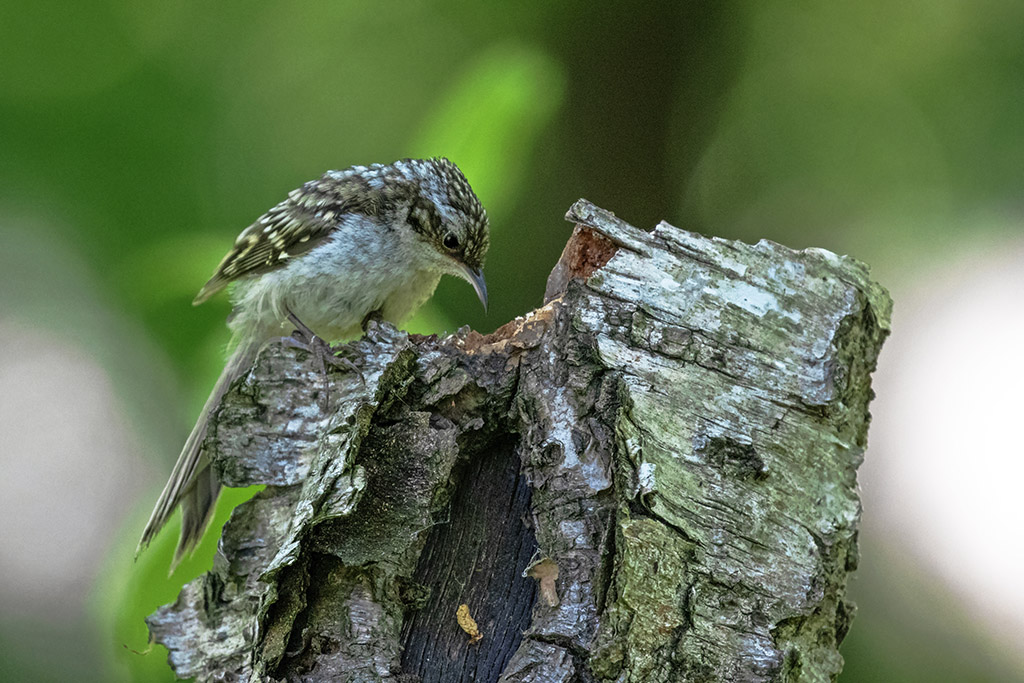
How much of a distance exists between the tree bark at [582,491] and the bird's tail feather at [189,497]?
580mm

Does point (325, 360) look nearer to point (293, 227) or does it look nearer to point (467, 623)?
point (467, 623)

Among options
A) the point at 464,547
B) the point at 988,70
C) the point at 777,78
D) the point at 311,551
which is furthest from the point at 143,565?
the point at 988,70

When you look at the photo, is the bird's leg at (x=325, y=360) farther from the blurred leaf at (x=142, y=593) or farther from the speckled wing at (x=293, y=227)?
the speckled wing at (x=293, y=227)

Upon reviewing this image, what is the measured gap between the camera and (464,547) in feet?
5.75

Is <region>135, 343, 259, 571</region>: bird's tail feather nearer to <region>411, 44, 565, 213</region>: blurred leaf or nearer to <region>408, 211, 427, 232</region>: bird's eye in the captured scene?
<region>411, 44, 565, 213</region>: blurred leaf

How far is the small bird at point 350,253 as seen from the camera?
9.68ft

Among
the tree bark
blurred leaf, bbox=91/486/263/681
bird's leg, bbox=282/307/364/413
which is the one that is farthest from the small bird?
the tree bark

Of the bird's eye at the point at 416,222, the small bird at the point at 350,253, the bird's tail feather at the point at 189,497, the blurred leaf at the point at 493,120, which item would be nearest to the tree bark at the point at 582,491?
the bird's tail feather at the point at 189,497

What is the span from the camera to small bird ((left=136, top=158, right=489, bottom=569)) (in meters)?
2.95

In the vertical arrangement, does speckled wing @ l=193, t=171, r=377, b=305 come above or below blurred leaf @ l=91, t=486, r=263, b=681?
above

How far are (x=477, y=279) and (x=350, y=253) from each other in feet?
1.45

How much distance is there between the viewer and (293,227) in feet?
9.95

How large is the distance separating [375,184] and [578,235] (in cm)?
157

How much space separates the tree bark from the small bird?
3.87ft
